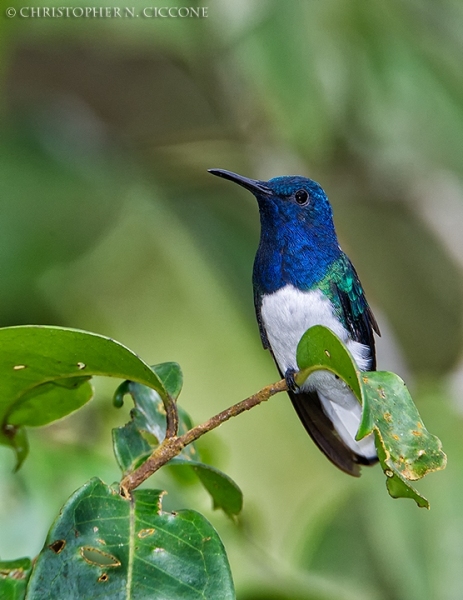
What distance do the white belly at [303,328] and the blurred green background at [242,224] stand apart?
514mm

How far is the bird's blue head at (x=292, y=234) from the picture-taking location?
2654mm

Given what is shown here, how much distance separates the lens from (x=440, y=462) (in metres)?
1.52

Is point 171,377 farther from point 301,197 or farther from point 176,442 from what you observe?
point 301,197

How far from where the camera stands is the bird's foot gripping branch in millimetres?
1505

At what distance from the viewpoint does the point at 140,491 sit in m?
1.72

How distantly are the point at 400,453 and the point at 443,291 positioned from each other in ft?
13.4

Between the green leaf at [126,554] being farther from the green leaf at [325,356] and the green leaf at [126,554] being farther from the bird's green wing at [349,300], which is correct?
the bird's green wing at [349,300]

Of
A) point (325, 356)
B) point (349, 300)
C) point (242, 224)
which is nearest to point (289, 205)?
point (349, 300)

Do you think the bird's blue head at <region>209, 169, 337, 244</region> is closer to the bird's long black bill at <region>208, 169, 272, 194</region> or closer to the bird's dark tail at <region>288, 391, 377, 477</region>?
the bird's long black bill at <region>208, 169, 272, 194</region>

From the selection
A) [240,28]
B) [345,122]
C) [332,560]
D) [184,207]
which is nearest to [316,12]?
[240,28]

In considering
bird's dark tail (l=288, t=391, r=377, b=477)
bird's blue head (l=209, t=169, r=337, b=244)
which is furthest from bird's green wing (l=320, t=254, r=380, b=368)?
bird's dark tail (l=288, t=391, r=377, b=477)

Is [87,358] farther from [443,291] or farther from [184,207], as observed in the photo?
[443,291]

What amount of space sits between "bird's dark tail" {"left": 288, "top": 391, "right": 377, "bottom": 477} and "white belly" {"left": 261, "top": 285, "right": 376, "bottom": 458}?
4 centimetres

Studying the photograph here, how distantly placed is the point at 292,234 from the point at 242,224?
1684 millimetres
